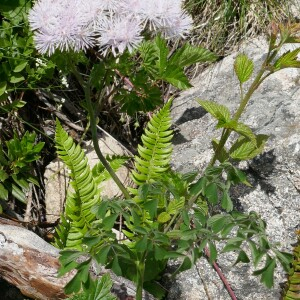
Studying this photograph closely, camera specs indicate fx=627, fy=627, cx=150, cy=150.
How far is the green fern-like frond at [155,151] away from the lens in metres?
3.50

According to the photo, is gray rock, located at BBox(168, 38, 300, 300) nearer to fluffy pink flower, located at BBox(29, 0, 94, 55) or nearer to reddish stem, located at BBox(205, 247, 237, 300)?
reddish stem, located at BBox(205, 247, 237, 300)

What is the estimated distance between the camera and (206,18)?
15.3 feet

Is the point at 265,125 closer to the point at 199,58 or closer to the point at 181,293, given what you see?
the point at 199,58

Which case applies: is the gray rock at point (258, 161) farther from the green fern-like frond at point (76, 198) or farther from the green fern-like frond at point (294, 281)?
the green fern-like frond at point (76, 198)

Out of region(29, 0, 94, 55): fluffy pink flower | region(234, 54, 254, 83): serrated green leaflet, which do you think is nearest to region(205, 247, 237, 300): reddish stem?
region(234, 54, 254, 83): serrated green leaflet

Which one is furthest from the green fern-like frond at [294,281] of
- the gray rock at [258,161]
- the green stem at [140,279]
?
the green stem at [140,279]

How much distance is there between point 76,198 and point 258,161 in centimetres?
107

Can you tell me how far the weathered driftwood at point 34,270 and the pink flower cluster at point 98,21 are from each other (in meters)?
1.03

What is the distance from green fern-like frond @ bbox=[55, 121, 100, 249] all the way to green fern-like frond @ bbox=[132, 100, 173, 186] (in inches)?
10.3

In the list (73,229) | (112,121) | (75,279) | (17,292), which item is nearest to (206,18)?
(112,121)

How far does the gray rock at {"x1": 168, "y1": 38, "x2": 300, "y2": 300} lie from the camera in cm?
344

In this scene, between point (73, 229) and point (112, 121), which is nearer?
point (73, 229)

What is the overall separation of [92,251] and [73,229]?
2.94 ft

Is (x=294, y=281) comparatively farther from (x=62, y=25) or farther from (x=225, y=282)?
(x=62, y=25)
